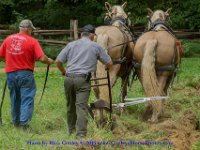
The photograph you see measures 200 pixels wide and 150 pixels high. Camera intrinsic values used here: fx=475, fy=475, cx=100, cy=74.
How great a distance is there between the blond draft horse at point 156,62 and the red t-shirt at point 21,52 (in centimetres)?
196

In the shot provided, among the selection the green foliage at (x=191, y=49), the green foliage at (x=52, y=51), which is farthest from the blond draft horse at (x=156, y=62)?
the green foliage at (x=191, y=49)

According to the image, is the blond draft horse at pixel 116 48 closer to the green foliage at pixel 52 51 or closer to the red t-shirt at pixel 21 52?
the red t-shirt at pixel 21 52

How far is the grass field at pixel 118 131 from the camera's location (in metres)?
6.17

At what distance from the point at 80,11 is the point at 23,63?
1927 centimetres

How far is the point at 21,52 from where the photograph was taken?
761 cm

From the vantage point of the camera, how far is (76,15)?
2641 cm

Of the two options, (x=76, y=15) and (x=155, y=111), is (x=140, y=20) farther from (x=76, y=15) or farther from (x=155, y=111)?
(x=155, y=111)

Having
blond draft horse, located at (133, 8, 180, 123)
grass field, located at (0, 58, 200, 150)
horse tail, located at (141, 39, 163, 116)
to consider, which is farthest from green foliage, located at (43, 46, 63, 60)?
horse tail, located at (141, 39, 163, 116)

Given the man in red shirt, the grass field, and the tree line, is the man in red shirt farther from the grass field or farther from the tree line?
the tree line

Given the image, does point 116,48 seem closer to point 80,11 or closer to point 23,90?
point 23,90

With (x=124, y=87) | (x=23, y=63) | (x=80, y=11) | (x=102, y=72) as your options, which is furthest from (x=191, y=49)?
(x=23, y=63)

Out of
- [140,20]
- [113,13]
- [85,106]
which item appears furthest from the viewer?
[140,20]

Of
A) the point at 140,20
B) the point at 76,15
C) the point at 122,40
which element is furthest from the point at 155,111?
the point at 76,15

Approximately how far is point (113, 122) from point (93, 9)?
19.6 metres
